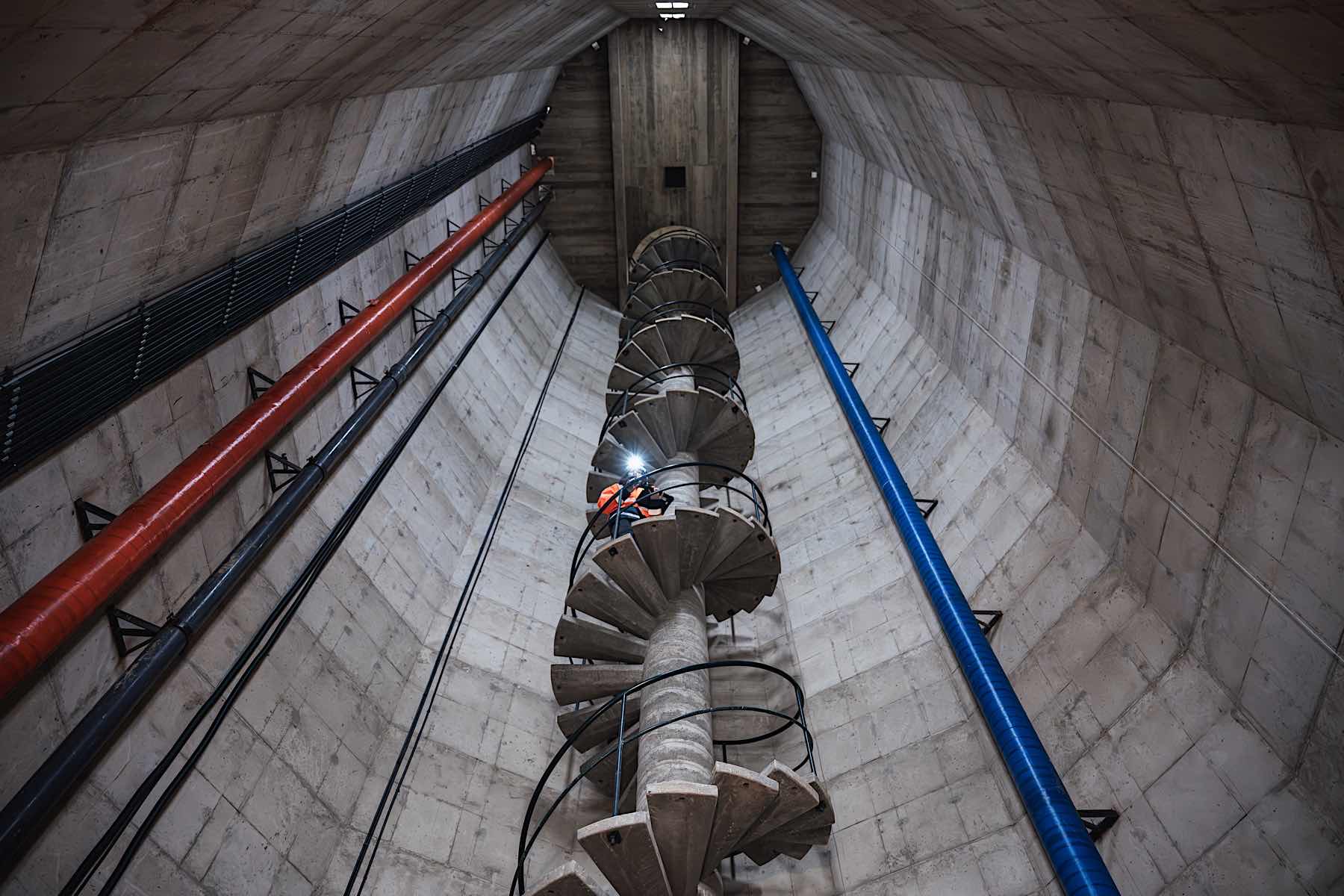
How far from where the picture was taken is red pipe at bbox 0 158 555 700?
5.43 metres

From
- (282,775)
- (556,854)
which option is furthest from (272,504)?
(556,854)

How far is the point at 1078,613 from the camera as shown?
8.93 m

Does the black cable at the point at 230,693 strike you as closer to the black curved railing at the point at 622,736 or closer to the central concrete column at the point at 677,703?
the black curved railing at the point at 622,736

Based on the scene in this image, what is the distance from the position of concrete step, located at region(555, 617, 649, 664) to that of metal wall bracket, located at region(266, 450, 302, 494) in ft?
10.4

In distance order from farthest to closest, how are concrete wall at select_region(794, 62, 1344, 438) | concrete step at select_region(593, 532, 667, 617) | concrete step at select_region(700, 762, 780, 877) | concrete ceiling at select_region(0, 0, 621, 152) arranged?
1. concrete step at select_region(593, 532, 667, 617)
2. concrete step at select_region(700, 762, 780, 877)
3. concrete wall at select_region(794, 62, 1344, 438)
4. concrete ceiling at select_region(0, 0, 621, 152)

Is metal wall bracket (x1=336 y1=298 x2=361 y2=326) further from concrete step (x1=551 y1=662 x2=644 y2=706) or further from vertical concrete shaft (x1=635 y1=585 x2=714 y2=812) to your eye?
vertical concrete shaft (x1=635 y1=585 x2=714 y2=812)

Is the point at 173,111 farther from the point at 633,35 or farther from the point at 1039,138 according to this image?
the point at 633,35

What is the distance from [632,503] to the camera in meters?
11.5

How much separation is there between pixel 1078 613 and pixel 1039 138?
4.50 metres

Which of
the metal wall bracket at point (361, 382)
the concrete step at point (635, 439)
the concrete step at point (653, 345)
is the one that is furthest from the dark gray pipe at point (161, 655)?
the concrete step at point (653, 345)

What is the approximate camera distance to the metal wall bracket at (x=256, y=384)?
955 centimetres

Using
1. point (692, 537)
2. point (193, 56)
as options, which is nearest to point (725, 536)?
point (692, 537)

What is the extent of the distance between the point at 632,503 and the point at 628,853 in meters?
5.26

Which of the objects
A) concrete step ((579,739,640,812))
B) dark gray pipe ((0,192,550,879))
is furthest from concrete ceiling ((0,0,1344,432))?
concrete step ((579,739,640,812))
